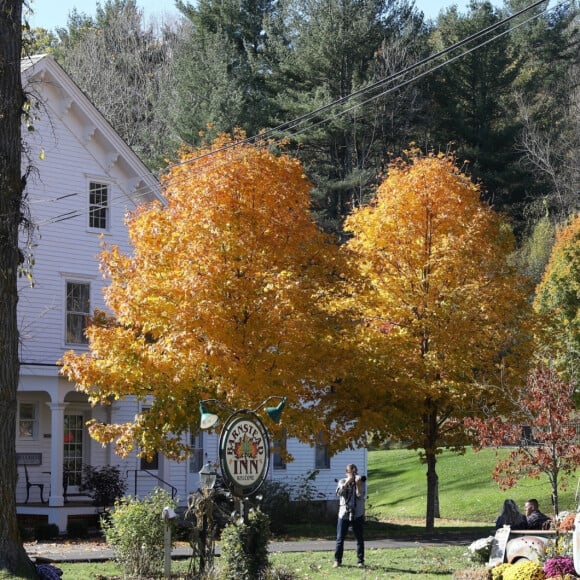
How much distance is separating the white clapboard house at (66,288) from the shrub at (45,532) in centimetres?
100

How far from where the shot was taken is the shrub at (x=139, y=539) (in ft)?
53.6

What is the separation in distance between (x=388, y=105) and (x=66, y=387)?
30574 mm

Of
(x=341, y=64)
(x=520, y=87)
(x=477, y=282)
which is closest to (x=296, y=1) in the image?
(x=341, y=64)

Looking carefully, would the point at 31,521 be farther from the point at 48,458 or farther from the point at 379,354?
the point at 379,354

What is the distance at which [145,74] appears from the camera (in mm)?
66125

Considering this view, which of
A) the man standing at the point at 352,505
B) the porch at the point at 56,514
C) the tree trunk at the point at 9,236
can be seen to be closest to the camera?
the tree trunk at the point at 9,236

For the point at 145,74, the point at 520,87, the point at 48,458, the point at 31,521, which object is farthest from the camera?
the point at 145,74

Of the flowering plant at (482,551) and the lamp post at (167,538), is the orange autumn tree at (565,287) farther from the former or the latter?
the lamp post at (167,538)

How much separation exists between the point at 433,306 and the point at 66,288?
409 inches

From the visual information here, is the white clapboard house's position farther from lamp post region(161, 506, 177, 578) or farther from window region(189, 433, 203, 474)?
lamp post region(161, 506, 177, 578)

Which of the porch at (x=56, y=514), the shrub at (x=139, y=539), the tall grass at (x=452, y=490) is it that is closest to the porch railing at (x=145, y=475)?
the porch at (x=56, y=514)

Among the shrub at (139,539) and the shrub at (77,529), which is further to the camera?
the shrub at (77,529)

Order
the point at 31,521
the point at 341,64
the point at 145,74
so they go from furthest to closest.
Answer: the point at 145,74 → the point at 341,64 → the point at 31,521

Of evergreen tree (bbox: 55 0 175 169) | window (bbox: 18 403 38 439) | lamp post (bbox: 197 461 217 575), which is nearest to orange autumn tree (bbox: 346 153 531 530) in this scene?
window (bbox: 18 403 38 439)
